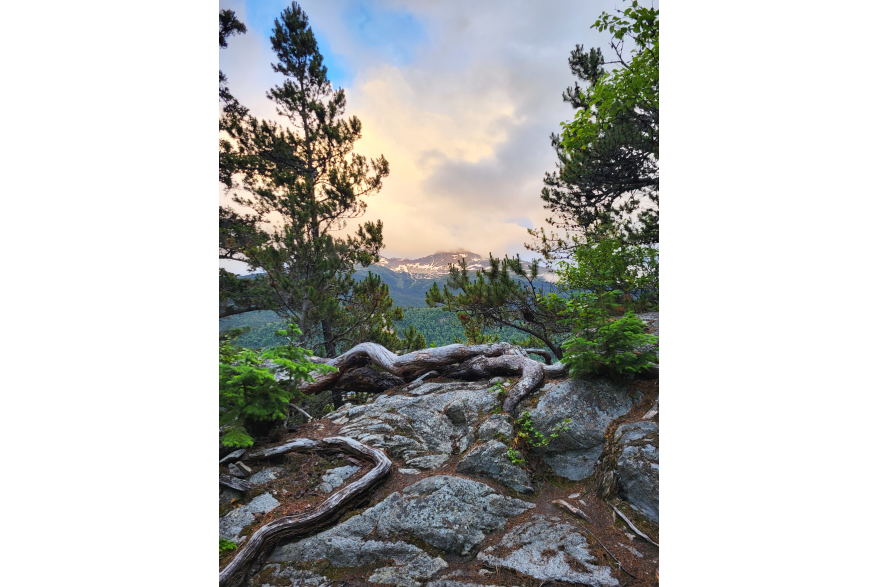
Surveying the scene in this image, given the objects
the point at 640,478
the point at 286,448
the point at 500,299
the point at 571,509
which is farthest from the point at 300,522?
the point at 500,299

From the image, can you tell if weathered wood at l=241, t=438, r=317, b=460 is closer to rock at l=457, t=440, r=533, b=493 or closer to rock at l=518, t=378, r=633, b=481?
rock at l=457, t=440, r=533, b=493

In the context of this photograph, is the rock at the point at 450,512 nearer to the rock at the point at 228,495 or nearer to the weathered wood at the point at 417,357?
the rock at the point at 228,495

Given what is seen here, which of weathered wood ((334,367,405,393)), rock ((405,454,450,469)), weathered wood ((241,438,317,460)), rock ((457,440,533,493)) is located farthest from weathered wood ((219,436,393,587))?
weathered wood ((334,367,405,393))

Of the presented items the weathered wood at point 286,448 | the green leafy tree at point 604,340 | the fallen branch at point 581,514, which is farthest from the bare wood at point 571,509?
the weathered wood at point 286,448

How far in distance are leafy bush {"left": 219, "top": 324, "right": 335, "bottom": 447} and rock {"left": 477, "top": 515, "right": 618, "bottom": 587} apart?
250 centimetres

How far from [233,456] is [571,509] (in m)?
3.48

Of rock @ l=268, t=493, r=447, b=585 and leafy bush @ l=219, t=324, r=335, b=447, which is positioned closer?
rock @ l=268, t=493, r=447, b=585

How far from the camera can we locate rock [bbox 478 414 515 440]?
3410 millimetres
